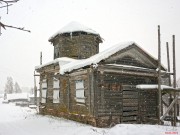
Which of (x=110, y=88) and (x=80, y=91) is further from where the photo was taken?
(x=80, y=91)

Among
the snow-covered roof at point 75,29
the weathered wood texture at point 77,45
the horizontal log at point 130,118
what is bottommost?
the horizontal log at point 130,118

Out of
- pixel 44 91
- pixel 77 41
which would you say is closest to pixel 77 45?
pixel 77 41

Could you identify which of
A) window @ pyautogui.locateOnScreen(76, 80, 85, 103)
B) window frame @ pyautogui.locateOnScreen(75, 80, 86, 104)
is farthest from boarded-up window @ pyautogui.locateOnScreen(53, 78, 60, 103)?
window @ pyautogui.locateOnScreen(76, 80, 85, 103)

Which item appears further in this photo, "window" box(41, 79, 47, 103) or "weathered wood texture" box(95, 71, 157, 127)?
"window" box(41, 79, 47, 103)

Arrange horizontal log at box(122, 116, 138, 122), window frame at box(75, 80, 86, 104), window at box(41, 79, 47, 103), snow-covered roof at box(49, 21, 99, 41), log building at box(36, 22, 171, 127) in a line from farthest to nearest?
window at box(41, 79, 47, 103), snow-covered roof at box(49, 21, 99, 41), window frame at box(75, 80, 86, 104), horizontal log at box(122, 116, 138, 122), log building at box(36, 22, 171, 127)

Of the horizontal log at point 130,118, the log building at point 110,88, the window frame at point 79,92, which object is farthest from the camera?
the window frame at point 79,92

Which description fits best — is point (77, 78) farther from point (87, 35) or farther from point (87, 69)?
point (87, 35)

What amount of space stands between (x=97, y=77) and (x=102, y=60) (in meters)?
1.01

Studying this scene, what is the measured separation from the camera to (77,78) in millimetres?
15703

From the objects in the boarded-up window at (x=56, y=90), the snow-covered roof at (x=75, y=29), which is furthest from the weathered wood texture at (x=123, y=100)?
the snow-covered roof at (x=75, y=29)

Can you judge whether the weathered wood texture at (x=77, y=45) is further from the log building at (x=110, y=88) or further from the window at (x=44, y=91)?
the window at (x=44, y=91)

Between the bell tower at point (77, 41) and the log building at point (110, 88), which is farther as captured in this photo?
the bell tower at point (77, 41)

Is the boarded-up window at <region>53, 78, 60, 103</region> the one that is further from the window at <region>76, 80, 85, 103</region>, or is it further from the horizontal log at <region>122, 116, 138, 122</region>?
the horizontal log at <region>122, 116, 138, 122</region>

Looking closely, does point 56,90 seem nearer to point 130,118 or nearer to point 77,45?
point 77,45
